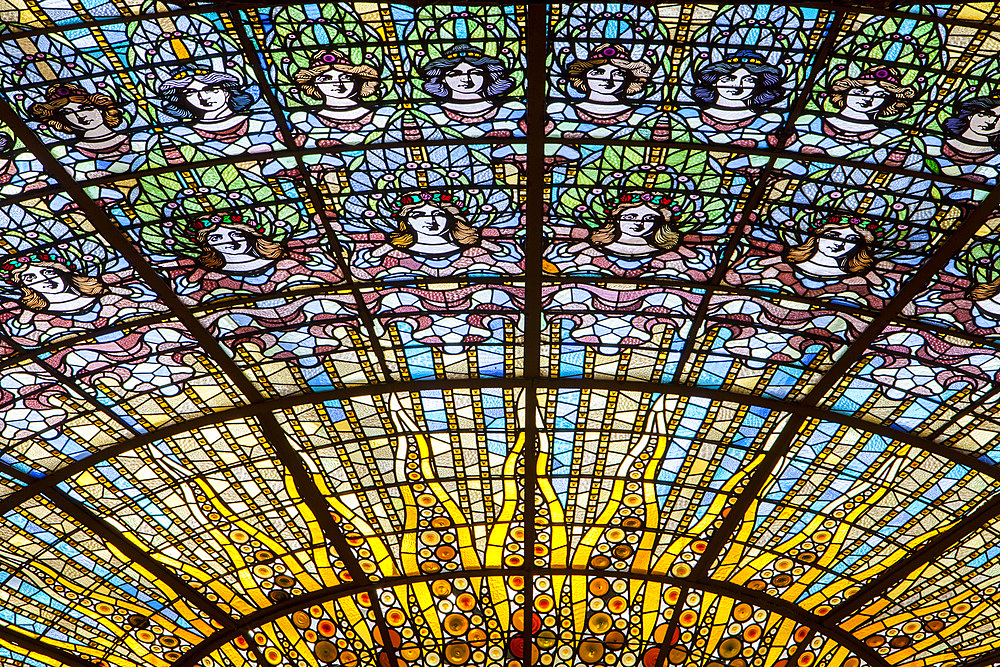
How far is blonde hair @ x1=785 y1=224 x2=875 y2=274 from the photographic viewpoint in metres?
16.3

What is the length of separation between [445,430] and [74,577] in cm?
790

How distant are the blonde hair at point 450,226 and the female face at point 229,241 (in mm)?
2180

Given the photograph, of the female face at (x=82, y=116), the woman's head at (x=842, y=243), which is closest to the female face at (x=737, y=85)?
the woman's head at (x=842, y=243)

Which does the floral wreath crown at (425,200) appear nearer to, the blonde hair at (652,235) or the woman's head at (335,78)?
the woman's head at (335,78)

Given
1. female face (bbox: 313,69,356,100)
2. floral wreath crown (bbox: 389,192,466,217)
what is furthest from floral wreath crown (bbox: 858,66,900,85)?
female face (bbox: 313,69,356,100)

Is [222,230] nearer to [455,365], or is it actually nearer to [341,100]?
[341,100]

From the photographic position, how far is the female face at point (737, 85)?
14.1 meters

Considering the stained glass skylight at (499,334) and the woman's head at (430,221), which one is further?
the woman's head at (430,221)

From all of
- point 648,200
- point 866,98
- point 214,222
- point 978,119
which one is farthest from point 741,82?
point 214,222

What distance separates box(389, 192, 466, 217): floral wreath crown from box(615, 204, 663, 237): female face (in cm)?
237

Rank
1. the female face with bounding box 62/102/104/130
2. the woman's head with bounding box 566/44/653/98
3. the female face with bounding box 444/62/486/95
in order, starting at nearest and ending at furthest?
the woman's head with bounding box 566/44/653/98 < the female face with bounding box 444/62/486/95 < the female face with bounding box 62/102/104/130

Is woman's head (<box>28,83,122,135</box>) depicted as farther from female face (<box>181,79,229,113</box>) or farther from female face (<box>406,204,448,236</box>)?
female face (<box>406,204,448,236</box>)

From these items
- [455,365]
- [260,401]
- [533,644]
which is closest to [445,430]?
[455,365]

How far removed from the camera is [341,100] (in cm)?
1477
